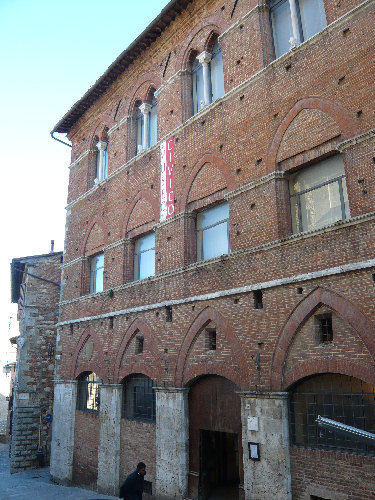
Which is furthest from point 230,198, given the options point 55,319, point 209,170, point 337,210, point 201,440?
point 55,319

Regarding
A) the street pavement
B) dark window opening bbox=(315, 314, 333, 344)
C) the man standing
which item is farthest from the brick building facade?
the man standing

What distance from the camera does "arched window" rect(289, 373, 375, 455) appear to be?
289 inches

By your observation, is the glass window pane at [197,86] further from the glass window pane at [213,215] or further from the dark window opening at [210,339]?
the dark window opening at [210,339]

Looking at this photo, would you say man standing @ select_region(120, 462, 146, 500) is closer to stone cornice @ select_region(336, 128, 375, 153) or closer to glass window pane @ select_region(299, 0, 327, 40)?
stone cornice @ select_region(336, 128, 375, 153)

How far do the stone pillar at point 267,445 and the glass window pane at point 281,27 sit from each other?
7.76 metres

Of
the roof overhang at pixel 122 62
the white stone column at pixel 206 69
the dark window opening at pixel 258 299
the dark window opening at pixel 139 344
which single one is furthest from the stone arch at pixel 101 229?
the dark window opening at pixel 258 299

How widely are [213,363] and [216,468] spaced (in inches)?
110

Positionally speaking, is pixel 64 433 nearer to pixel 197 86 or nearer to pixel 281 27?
pixel 197 86

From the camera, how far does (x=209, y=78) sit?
12.3 meters

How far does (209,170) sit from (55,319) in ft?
40.0

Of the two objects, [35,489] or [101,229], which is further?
[101,229]

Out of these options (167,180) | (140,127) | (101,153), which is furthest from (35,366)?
(167,180)

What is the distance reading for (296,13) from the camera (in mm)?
10055

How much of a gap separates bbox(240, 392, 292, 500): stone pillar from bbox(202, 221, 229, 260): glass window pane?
348 cm
